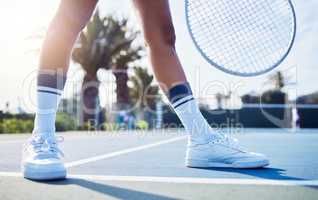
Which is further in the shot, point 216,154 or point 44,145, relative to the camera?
point 216,154

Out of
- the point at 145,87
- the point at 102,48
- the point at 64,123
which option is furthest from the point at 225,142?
the point at 145,87

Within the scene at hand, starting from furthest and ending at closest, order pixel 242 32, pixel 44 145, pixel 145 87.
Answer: pixel 145 87 → pixel 242 32 → pixel 44 145

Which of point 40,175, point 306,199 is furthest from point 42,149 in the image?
point 306,199

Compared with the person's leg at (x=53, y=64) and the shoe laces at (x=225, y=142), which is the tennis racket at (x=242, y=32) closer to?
the shoe laces at (x=225, y=142)

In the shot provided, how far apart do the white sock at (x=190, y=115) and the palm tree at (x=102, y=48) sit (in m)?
15.4

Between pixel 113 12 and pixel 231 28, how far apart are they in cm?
1624

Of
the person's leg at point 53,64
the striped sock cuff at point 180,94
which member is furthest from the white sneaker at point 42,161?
the striped sock cuff at point 180,94

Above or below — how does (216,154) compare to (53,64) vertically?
below

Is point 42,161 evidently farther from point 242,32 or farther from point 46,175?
point 242,32

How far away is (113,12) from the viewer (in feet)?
60.4

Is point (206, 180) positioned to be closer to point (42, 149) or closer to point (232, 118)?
point (42, 149)

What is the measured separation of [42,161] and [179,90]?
0.73 m

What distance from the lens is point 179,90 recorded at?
2232 mm

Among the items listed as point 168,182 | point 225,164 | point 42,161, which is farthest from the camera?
point 225,164
